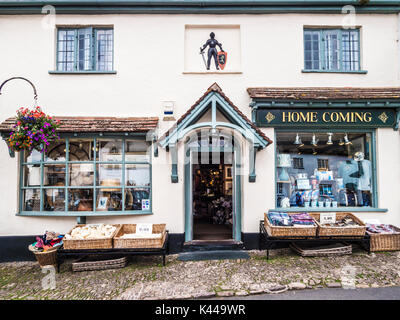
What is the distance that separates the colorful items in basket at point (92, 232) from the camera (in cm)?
555

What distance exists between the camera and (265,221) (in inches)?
245

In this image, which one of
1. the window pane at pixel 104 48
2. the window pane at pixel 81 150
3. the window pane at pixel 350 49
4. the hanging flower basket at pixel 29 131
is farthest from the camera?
the window pane at pixel 350 49

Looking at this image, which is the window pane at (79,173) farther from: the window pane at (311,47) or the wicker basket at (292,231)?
the window pane at (311,47)

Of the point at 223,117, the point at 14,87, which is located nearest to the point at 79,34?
the point at 14,87

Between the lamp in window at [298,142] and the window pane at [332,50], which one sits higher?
the window pane at [332,50]

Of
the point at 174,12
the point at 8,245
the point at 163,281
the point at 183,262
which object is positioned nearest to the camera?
the point at 163,281

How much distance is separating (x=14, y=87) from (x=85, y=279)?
558cm

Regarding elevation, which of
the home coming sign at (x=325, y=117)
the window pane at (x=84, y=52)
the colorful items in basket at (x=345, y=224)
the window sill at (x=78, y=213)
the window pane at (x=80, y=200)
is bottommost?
the colorful items in basket at (x=345, y=224)

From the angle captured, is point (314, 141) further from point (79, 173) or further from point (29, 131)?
point (29, 131)

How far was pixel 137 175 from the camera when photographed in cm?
666

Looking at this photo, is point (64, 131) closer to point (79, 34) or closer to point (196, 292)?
point (79, 34)

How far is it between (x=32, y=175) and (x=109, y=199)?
7.38ft

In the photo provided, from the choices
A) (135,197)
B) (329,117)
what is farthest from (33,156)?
(329,117)

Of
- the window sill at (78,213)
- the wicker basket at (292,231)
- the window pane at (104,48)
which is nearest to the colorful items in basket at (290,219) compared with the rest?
the wicker basket at (292,231)
